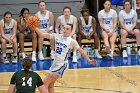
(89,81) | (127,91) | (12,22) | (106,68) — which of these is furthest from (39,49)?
(127,91)

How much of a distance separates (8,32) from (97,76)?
3.23 metres

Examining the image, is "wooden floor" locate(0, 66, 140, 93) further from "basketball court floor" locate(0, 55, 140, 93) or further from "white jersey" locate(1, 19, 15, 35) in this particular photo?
"white jersey" locate(1, 19, 15, 35)

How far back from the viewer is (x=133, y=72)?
1097cm

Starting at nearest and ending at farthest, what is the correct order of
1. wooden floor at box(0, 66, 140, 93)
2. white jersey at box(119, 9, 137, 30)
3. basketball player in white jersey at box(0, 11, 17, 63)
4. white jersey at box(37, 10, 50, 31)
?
wooden floor at box(0, 66, 140, 93) < basketball player in white jersey at box(0, 11, 17, 63) < white jersey at box(37, 10, 50, 31) < white jersey at box(119, 9, 137, 30)

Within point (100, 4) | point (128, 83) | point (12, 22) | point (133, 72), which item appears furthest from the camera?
point (100, 4)

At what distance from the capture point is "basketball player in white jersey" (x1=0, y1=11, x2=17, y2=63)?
1230 centimetres

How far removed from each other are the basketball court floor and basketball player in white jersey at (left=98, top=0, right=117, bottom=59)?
17.1 inches

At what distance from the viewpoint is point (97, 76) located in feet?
34.9

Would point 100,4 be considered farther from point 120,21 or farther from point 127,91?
point 127,91

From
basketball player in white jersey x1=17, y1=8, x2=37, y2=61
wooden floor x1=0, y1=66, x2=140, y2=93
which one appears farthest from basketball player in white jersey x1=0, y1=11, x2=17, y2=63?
wooden floor x1=0, y1=66, x2=140, y2=93

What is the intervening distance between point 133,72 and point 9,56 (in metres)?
4.06

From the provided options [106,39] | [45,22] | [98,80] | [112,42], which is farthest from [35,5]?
[98,80]

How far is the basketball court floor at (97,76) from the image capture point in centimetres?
941

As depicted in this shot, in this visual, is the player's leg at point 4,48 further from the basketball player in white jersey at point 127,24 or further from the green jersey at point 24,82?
the green jersey at point 24,82
